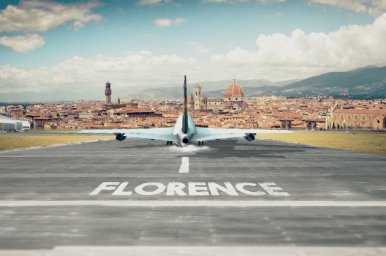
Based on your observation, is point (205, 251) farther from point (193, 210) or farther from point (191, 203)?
point (191, 203)

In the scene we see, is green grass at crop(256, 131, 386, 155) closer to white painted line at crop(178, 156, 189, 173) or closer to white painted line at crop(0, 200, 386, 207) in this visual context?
white painted line at crop(178, 156, 189, 173)

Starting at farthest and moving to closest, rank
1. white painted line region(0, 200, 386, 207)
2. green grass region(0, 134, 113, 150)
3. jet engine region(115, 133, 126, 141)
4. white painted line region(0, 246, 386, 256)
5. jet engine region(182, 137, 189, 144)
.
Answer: green grass region(0, 134, 113, 150), jet engine region(115, 133, 126, 141), jet engine region(182, 137, 189, 144), white painted line region(0, 200, 386, 207), white painted line region(0, 246, 386, 256)

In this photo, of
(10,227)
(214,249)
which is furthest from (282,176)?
(10,227)

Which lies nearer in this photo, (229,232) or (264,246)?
(264,246)

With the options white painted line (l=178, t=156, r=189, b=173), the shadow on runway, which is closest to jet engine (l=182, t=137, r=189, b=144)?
white painted line (l=178, t=156, r=189, b=173)

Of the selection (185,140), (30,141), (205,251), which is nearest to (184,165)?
(185,140)

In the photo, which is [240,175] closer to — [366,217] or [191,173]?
[191,173]
